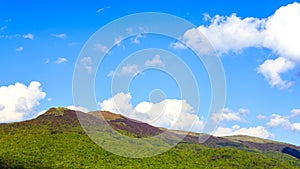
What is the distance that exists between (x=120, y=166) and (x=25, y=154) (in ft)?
69.6

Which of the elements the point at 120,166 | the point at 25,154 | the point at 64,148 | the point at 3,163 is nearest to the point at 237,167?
the point at 120,166

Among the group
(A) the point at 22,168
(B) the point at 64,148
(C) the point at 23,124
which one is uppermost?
(C) the point at 23,124

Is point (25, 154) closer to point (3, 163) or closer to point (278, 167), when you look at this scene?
point (3, 163)

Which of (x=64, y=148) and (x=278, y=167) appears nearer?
(x=64, y=148)

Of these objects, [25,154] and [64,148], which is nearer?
[25,154]

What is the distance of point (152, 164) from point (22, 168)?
1356 inches

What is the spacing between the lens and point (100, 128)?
5089 inches

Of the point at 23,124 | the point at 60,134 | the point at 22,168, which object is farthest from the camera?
the point at 23,124

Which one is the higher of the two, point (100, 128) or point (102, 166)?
point (100, 128)

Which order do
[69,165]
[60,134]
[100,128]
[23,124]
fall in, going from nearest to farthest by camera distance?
[69,165] → [60,134] → [23,124] → [100,128]

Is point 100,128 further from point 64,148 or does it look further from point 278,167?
point 278,167

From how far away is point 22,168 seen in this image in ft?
250

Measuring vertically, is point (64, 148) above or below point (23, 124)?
below

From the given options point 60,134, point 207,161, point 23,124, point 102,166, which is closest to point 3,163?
point 102,166
